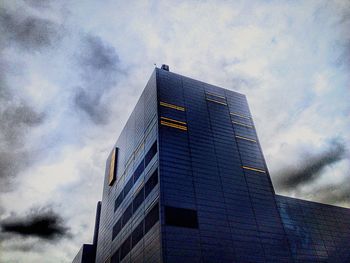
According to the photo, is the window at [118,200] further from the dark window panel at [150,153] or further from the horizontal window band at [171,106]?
the horizontal window band at [171,106]

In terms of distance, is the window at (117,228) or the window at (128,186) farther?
the window at (117,228)

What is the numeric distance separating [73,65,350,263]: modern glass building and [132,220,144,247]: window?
20 cm

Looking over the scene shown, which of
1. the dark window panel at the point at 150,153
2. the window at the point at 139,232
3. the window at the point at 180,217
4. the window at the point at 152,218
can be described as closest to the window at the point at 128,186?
the dark window panel at the point at 150,153

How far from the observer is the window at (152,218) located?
55.8 m

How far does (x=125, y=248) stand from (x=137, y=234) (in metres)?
8.38

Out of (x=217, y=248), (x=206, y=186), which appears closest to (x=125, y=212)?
(x=206, y=186)

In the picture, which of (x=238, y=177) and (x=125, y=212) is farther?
→ (x=125, y=212)

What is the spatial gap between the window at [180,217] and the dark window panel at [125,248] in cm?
1764

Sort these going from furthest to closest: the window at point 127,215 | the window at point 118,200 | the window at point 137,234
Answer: the window at point 118,200
the window at point 127,215
the window at point 137,234

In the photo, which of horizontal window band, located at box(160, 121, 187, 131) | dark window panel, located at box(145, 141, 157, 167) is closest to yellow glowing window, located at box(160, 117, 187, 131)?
horizontal window band, located at box(160, 121, 187, 131)

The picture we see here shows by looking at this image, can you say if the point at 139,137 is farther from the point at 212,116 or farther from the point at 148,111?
the point at 212,116

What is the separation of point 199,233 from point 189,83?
136ft

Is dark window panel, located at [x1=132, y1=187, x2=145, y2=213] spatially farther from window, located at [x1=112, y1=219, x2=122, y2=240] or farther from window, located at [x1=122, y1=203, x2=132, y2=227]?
window, located at [x1=112, y1=219, x2=122, y2=240]

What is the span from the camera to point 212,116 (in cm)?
7794
